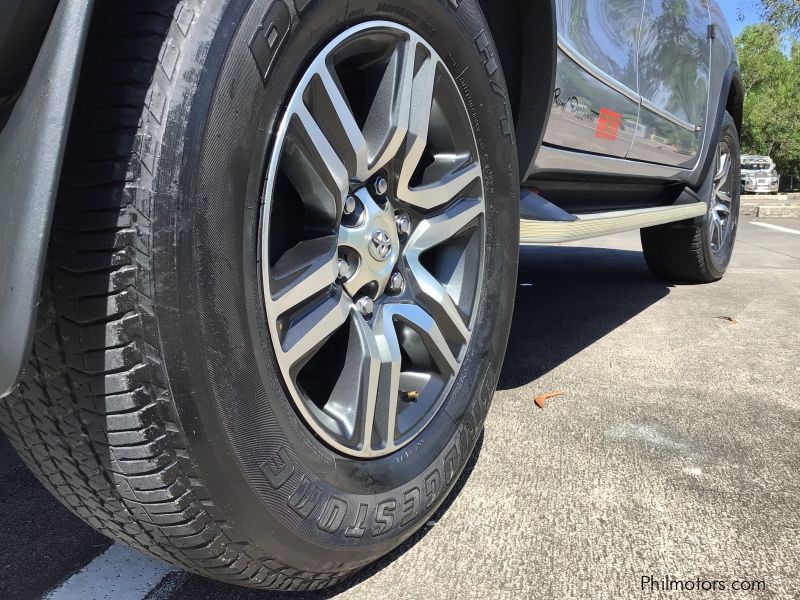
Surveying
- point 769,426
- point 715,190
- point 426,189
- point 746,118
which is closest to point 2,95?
point 426,189

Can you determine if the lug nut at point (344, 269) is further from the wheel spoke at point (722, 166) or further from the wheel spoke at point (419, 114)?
the wheel spoke at point (722, 166)

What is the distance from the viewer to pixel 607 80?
2.27 metres

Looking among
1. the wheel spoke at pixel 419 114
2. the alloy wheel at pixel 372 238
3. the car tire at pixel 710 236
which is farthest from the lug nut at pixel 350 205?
the car tire at pixel 710 236

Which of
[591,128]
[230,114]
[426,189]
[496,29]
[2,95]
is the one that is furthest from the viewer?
[591,128]

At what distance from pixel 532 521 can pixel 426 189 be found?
0.78 meters

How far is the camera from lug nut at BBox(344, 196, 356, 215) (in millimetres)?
1330

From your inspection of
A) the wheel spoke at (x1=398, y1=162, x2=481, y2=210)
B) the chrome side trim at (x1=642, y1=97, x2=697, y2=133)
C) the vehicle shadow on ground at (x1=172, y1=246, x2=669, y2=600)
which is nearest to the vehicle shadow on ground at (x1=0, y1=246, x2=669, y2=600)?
the vehicle shadow on ground at (x1=172, y1=246, x2=669, y2=600)

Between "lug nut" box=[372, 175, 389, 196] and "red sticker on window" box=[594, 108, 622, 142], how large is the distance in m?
1.16

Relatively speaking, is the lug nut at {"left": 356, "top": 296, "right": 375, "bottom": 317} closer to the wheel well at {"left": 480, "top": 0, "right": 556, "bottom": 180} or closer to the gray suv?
the gray suv

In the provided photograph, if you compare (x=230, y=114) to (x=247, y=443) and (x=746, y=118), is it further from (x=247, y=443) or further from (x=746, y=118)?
(x=746, y=118)

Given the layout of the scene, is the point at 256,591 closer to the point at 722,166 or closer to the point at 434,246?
the point at 434,246

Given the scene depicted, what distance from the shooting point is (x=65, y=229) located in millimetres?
914

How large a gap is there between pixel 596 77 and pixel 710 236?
8.06 feet

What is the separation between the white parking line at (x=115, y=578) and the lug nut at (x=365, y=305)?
0.65 m
